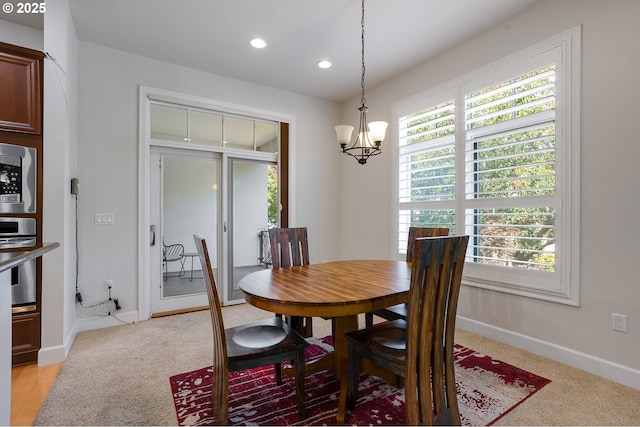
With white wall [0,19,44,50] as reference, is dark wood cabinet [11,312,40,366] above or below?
below

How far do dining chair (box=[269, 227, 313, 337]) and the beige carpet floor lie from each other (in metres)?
0.82

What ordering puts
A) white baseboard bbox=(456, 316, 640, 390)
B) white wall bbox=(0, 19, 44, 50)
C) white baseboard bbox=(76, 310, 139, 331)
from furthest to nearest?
white baseboard bbox=(76, 310, 139, 331) → white wall bbox=(0, 19, 44, 50) → white baseboard bbox=(456, 316, 640, 390)

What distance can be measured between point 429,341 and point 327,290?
1.93 feet

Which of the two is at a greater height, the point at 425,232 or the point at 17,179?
the point at 17,179

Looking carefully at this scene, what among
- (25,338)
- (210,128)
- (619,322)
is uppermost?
(210,128)

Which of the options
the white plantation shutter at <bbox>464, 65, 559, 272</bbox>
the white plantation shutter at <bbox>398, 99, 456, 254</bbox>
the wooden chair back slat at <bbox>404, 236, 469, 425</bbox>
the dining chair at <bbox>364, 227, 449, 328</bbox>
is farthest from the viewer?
the white plantation shutter at <bbox>398, 99, 456, 254</bbox>

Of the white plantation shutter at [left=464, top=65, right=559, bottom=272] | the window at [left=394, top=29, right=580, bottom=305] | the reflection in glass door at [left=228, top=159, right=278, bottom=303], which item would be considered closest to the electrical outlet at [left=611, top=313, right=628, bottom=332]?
the window at [left=394, top=29, right=580, bottom=305]

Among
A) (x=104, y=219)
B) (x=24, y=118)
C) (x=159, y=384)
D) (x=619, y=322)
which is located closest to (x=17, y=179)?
(x=24, y=118)

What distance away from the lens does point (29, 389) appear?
2.16 meters

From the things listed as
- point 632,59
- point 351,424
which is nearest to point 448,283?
point 351,424

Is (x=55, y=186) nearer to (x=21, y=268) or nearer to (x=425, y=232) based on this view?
(x=21, y=268)

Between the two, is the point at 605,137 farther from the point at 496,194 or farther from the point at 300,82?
the point at 300,82

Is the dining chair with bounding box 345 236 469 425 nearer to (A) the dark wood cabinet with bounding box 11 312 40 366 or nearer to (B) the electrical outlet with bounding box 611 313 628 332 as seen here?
(B) the electrical outlet with bounding box 611 313 628 332

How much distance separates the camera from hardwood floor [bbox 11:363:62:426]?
6.11ft
